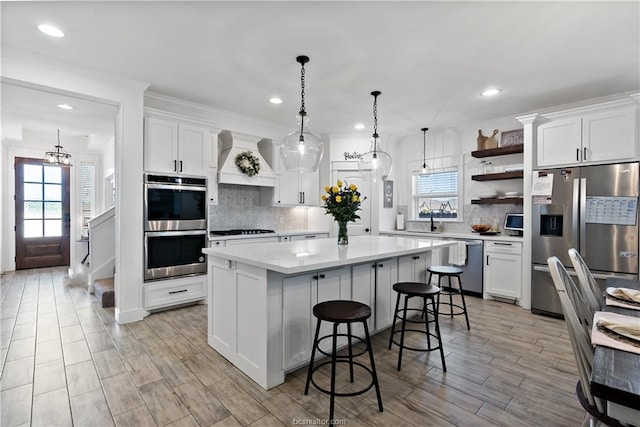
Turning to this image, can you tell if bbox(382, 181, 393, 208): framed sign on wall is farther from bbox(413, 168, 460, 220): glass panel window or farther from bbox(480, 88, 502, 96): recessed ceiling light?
bbox(480, 88, 502, 96): recessed ceiling light

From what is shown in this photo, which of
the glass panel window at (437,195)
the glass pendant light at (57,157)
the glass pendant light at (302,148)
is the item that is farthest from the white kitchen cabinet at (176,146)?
the glass panel window at (437,195)

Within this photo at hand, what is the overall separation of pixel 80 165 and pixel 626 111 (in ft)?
30.3

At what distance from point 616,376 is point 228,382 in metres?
2.23

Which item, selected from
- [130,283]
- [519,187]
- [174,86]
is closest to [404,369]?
[130,283]

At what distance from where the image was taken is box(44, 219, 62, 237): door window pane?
658 centimetres

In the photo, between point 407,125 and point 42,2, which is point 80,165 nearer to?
point 42,2

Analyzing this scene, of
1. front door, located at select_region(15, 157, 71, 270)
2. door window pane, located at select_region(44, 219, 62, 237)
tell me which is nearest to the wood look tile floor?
front door, located at select_region(15, 157, 71, 270)

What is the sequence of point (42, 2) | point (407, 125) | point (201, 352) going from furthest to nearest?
1. point (407, 125)
2. point (201, 352)
3. point (42, 2)

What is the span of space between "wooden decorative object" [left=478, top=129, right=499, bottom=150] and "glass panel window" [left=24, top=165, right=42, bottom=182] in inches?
337

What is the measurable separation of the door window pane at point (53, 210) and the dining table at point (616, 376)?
8.66 meters

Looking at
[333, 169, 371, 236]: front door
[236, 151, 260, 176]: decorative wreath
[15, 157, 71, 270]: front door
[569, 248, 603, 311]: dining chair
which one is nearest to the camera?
[569, 248, 603, 311]: dining chair

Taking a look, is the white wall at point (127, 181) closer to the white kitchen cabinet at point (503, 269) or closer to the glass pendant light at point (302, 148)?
the glass pendant light at point (302, 148)

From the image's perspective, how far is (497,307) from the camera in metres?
4.18

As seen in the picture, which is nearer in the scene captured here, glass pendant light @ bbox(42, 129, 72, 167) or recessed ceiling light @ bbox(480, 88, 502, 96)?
recessed ceiling light @ bbox(480, 88, 502, 96)
